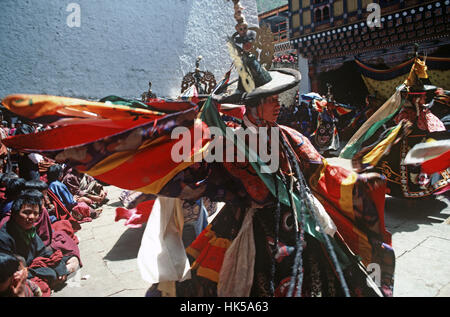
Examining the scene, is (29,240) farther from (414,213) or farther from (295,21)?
(295,21)

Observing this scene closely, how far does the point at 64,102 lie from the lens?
1.62m

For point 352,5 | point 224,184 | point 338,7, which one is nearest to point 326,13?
point 338,7

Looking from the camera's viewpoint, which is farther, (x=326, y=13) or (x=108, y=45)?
(x=108, y=45)

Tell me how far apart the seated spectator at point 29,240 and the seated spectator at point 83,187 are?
3040mm

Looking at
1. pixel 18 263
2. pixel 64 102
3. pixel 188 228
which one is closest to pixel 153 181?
pixel 64 102

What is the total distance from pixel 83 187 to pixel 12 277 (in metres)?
4.20

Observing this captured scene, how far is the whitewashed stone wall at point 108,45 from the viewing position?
11742 millimetres

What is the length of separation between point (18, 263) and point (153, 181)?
1.52 meters

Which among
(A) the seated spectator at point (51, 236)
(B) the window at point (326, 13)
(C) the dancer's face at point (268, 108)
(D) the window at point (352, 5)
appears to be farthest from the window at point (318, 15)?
(A) the seated spectator at point (51, 236)

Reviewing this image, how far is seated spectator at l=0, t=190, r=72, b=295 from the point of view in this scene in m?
2.82

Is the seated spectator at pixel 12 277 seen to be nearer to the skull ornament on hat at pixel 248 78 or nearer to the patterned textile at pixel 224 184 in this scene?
the patterned textile at pixel 224 184

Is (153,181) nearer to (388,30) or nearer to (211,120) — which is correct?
(211,120)

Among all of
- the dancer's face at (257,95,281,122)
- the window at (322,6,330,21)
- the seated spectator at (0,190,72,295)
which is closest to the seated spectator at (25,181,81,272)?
the seated spectator at (0,190,72,295)

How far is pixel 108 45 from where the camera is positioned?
545 inches
